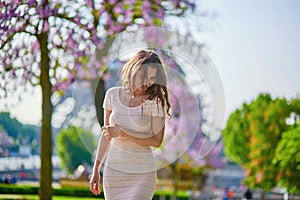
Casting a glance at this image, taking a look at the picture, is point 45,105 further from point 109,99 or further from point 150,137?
point 150,137

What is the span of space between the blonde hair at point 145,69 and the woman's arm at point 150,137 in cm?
11

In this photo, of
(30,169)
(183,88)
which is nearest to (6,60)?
(183,88)

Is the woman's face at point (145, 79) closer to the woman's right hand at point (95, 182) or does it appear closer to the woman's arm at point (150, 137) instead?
the woman's arm at point (150, 137)

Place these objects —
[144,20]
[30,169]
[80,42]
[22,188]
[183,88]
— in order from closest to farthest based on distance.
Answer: [183,88]
[80,42]
[144,20]
[22,188]
[30,169]

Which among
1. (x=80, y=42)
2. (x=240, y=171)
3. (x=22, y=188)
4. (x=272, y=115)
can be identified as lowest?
(x=240, y=171)

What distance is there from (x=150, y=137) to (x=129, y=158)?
0.18 m

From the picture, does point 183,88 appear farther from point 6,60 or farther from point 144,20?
point 144,20

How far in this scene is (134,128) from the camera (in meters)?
4.25

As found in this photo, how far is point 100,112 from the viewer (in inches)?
204

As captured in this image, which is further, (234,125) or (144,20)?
(234,125)

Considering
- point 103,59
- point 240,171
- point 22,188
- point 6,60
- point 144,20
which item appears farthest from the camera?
point 240,171

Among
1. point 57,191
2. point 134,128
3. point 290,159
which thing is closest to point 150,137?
point 134,128

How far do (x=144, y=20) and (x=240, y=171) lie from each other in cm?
7958

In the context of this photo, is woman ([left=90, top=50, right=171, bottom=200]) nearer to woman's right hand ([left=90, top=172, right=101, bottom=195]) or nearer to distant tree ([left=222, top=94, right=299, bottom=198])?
woman's right hand ([left=90, top=172, right=101, bottom=195])
